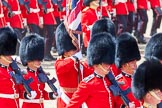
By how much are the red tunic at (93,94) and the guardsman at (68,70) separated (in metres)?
0.40

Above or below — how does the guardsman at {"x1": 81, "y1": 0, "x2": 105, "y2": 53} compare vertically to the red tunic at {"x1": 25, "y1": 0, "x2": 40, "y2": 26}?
above

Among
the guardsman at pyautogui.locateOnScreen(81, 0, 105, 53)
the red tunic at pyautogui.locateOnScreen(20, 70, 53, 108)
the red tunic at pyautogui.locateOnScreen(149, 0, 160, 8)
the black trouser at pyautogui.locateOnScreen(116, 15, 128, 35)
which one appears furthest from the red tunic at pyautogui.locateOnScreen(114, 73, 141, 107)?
the red tunic at pyautogui.locateOnScreen(149, 0, 160, 8)

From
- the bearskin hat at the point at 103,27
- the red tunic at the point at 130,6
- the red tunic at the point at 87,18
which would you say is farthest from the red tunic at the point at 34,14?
the bearskin hat at the point at 103,27

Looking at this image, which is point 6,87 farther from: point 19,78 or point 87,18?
point 87,18

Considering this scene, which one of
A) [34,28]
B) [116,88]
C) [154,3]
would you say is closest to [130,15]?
[154,3]

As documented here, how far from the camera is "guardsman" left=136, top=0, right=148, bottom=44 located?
425 inches

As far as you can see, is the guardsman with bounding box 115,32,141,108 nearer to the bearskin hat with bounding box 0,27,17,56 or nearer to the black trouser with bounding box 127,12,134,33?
the bearskin hat with bounding box 0,27,17,56

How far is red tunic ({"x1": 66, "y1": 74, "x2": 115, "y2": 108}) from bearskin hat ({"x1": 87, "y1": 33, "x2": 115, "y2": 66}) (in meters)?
0.18

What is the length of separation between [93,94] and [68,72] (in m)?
→ 0.54

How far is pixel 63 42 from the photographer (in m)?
5.42

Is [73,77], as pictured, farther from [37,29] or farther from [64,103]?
[37,29]

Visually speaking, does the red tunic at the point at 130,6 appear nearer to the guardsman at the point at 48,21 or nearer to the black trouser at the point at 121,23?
the black trouser at the point at 121,23

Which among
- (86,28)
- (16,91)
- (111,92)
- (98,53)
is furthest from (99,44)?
(86,28)

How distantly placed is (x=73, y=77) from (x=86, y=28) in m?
1.87
